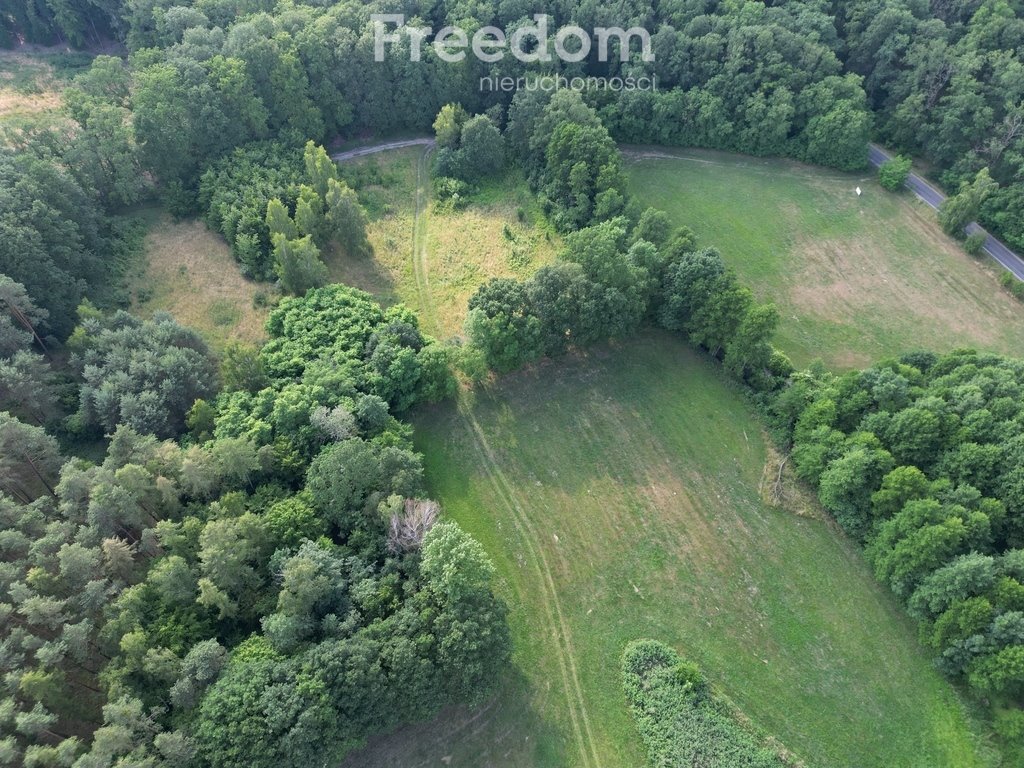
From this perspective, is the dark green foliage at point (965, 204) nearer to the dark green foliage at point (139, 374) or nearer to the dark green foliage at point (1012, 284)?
the dark green foliage at point (1012, 284)

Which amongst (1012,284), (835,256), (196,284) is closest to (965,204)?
(1012,284)

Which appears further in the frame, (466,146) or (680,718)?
(466,146)

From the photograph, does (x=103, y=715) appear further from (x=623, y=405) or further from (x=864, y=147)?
(x=864, y=147)

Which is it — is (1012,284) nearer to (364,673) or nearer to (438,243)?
(438,243)

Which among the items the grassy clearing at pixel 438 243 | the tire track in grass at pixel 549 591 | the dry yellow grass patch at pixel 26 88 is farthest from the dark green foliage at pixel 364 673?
the dry yellow grass patch at pixel 26 88

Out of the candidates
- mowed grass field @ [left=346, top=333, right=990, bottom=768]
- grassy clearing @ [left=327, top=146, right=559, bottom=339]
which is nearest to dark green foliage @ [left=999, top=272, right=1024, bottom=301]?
mowed grass field @ [left=346, top=333, right=990, bottom=768]

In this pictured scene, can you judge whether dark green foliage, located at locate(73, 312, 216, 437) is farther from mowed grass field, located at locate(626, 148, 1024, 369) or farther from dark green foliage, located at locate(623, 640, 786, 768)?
mowed grass field, located at locate(626, 148, 1024, 369)
